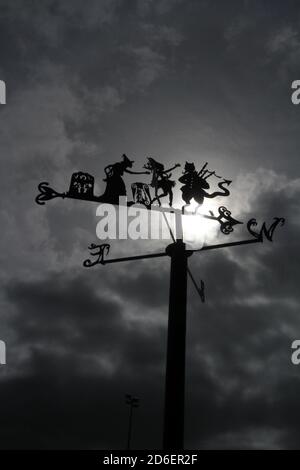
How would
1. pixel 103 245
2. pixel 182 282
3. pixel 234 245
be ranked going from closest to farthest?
1. pixel 182 282
2. pixel 234 245
3. pixel 103 245

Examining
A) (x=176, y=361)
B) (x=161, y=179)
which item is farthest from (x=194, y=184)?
(x=176, y=361)

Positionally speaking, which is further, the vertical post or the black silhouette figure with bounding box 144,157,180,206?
the black silhouette figure with bounding box 144,157,180,206

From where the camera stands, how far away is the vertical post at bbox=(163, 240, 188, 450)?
14.1 feet

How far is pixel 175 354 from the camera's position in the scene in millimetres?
4605

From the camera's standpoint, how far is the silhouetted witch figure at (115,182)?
5.93m

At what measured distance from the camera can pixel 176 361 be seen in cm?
456

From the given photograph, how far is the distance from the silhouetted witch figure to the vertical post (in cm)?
134

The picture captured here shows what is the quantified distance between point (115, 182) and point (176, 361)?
2.69 m

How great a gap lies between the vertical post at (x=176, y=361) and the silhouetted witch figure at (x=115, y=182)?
4.41 ft

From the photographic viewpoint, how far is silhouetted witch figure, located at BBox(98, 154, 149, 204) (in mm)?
5927

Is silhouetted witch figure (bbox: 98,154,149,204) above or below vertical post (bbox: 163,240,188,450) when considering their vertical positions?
above
